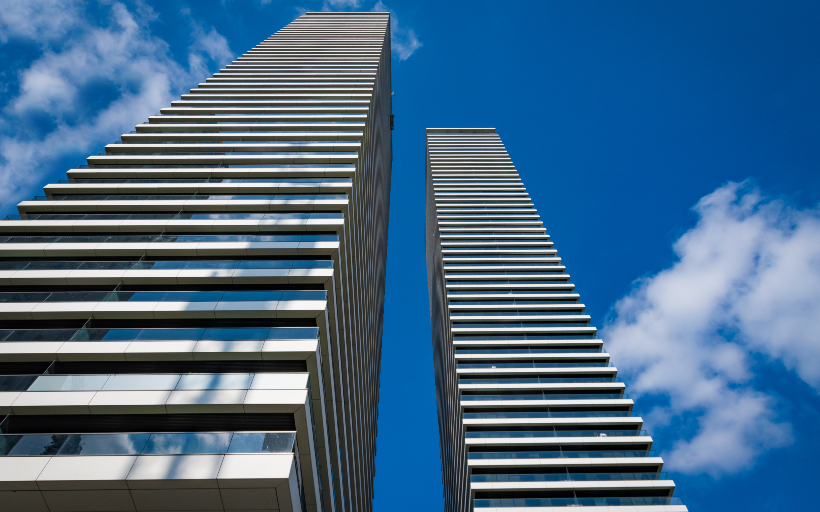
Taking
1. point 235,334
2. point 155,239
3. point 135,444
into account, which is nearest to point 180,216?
point 155,239

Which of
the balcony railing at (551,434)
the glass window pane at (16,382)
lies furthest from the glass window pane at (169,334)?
the balcony railing at (551,434)

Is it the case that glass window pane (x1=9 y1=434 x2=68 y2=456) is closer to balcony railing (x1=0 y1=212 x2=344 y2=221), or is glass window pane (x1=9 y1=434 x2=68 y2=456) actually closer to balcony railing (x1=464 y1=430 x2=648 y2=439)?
balcony railing (x1=0 y1=212 x2=344 y2=221)

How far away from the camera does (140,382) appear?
47.3 feet

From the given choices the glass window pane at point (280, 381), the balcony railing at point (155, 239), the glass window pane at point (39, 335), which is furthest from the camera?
the balcony railing at point (155, 239)

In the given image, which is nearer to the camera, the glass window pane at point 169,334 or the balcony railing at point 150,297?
the glass window pane at point 169,334

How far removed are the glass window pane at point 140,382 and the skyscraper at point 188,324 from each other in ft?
0.21

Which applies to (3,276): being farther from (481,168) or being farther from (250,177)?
(481,168)

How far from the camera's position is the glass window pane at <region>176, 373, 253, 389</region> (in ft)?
47.3

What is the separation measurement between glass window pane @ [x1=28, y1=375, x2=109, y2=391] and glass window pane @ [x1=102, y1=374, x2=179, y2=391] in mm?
340

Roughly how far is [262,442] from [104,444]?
14.0 ft

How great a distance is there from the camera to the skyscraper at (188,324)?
11898mm

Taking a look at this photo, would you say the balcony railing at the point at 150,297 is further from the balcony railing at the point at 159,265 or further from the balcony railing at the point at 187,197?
the balcony railing at the point at 187,197

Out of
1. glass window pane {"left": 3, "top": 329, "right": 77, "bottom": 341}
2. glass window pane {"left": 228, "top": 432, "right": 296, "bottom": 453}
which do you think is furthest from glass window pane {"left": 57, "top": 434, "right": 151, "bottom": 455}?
glass window pane {"left": 3, "top": 329, "right": 77, "bottom": 341}

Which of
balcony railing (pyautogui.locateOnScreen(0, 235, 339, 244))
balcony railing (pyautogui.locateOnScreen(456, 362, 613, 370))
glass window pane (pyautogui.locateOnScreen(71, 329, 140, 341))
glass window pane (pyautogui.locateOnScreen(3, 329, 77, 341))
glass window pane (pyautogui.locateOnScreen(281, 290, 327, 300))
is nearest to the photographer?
glass window pane (pyautogui.locateOnScreen(3, 329, 77, 341))
